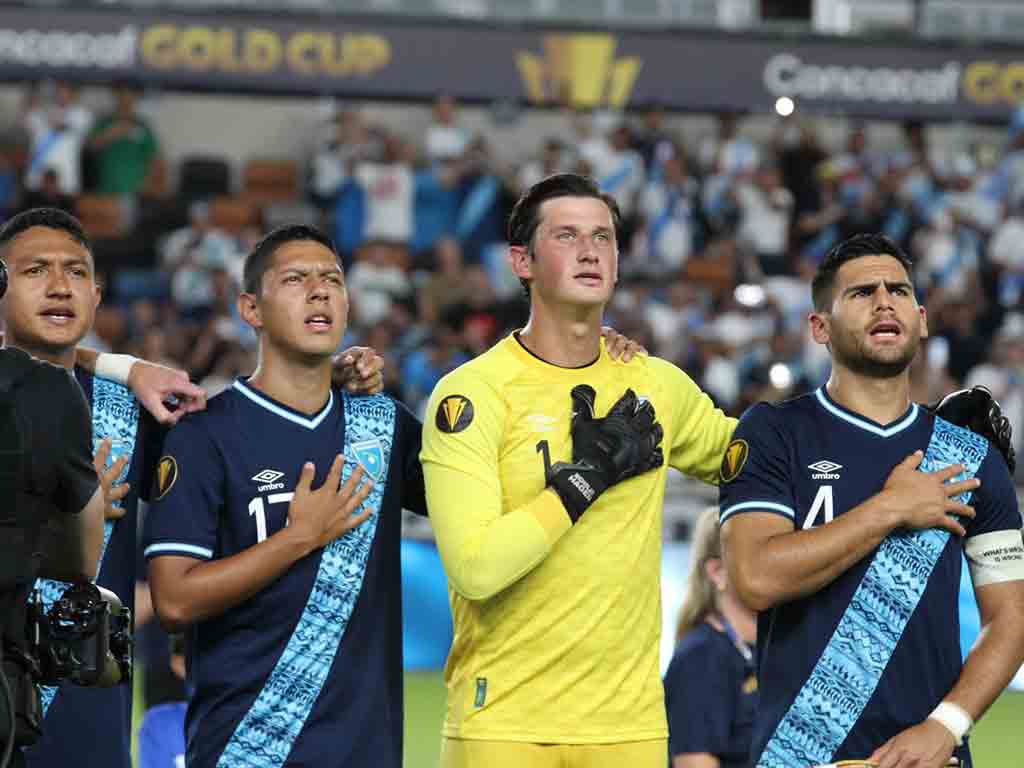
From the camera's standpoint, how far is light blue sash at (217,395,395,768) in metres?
4.88

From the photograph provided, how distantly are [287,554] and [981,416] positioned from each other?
2.01 m

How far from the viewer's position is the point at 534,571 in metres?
4.92

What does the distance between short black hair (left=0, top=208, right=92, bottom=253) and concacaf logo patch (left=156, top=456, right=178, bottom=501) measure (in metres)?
0.77

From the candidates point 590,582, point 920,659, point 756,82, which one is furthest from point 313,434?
point 756,82

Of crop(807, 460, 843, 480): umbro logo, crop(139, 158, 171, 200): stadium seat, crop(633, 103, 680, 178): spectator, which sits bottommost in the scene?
crop(807, 460, 843, 480): umbro logo

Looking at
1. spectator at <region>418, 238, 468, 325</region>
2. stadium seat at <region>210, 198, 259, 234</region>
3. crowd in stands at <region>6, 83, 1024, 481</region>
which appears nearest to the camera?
crowd in stands at <region>6, 83, 1024, 481</region>

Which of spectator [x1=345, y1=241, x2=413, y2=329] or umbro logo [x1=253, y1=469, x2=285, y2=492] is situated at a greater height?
spectator [x1=345, y1=241, x2=413, y2=329]

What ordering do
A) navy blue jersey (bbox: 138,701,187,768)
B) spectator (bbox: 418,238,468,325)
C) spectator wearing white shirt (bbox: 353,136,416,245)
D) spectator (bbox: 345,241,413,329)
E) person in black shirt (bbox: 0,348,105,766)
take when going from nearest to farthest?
1. person in black shirt (bbox: 0,348,105,766)
2. navy blue jersey (bbox: 138,701,187,768)
3. spectator (bbox: 418,238,468,325)
4. spectator (bbox: 345,241,413,329)
5. spectator wearing white shirt (bbox: 353,136,416,245)

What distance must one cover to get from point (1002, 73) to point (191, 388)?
51.3 ft

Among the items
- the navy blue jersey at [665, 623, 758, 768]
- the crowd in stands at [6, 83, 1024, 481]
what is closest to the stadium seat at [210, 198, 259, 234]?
the crowd in stands at [6, 83, 1024, 481]

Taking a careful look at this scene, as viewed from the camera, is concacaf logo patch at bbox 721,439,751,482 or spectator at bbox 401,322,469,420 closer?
concacaf logo patch at bbox 721,439,751,482

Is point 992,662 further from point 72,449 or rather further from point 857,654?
point 72,449

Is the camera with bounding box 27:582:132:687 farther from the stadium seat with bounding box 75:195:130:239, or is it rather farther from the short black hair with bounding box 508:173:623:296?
the stadium seat with bounding box 75:195:130:239

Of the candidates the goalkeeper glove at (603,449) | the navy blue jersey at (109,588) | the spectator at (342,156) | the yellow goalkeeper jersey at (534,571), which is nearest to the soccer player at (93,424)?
the navy blue jersey at (109,588)
